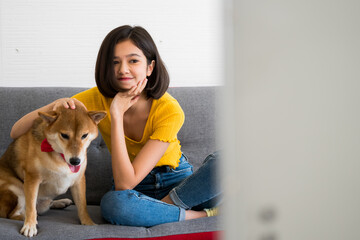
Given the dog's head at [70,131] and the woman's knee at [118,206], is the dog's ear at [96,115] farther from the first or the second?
the woman's knee at [118,206]

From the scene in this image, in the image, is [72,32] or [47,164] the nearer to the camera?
[47,164]

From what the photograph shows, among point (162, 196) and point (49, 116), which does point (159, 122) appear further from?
point (49, 116)

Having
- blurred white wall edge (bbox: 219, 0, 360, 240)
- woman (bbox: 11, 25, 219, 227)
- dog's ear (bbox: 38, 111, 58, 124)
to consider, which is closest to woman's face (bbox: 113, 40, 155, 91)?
woman (bbox: 11, 25, 219, 227)

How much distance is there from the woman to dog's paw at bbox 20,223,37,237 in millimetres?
270

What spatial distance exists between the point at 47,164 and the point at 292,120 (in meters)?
1.42

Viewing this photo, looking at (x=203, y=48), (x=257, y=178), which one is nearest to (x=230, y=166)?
(x=257, y=178)

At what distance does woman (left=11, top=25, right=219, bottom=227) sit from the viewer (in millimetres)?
1476

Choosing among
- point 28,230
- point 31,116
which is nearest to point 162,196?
point 28,230

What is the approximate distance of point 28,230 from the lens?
136 cm

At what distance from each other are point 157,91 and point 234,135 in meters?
1.45

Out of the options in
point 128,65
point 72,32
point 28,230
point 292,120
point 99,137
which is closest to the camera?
point 292,120

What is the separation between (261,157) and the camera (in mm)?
281

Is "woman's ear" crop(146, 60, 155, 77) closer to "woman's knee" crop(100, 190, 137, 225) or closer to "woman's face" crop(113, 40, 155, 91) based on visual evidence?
"woman's face" crop(113, 40, 155, 91)

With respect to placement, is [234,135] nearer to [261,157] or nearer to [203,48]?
[261,157]
